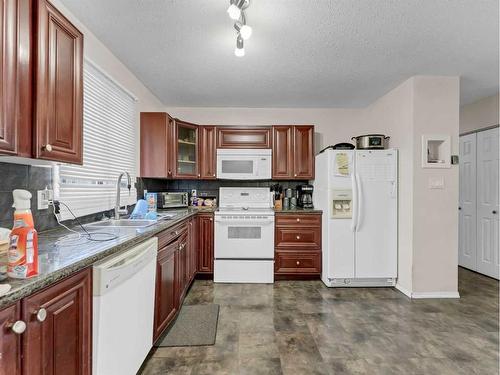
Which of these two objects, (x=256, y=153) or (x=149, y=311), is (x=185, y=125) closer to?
(x=256, y=153)

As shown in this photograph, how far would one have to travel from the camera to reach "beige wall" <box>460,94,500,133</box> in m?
3.52

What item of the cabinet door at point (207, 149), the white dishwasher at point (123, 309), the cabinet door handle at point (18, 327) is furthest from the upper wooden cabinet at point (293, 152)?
the cabinet door handle at point (18, 327)

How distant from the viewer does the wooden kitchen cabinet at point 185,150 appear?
3.52 m

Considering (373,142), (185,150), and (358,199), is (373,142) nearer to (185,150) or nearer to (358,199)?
(358,199)

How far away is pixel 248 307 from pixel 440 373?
1.59 meters

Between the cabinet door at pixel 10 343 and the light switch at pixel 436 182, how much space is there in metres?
3.47

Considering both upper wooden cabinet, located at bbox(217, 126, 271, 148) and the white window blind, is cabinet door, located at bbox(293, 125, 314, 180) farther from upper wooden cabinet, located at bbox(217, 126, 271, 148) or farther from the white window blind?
the white window blind

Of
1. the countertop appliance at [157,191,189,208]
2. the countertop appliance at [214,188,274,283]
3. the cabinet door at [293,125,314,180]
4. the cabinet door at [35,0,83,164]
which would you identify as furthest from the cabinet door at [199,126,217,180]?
the cabinet door at [35,0,83,164]

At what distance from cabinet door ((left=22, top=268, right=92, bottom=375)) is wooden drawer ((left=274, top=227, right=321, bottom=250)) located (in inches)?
100

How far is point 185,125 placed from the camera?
362 cm

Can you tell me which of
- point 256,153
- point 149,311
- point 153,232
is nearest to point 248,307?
point 149,311

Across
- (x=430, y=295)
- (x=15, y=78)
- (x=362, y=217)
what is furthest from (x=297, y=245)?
(x=15, y=78)

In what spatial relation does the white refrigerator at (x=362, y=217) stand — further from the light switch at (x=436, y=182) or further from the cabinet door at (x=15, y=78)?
the cabinet door at (x=15, y=78)

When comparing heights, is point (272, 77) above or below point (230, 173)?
above
